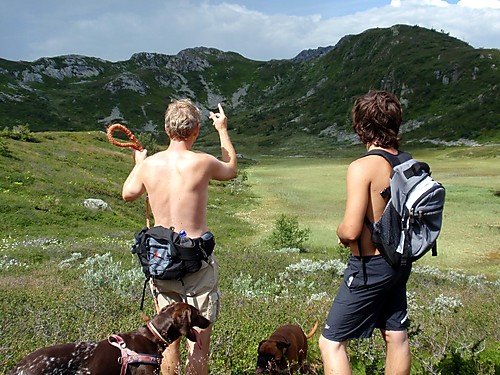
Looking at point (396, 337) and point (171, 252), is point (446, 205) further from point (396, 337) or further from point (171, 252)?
point (171, 252)

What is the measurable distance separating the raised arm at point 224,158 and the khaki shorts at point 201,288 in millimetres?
729

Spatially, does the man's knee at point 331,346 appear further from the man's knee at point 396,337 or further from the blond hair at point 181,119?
the blond hair at point 181,119

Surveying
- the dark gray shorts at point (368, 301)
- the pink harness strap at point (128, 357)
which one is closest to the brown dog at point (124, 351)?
the pink harness strap at point (128, 357)

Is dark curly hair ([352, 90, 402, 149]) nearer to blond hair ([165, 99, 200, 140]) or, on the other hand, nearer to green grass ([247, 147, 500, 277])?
blond hair ([165, 99, 200, 140])

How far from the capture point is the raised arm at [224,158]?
13.1ft

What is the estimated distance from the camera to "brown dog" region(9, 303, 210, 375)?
129 inches

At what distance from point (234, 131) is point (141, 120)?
39605mm

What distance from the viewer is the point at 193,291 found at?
3.94 meters

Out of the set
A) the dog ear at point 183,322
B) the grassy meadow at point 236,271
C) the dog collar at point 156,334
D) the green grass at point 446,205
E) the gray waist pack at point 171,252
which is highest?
the gray waist pack at point 171,252

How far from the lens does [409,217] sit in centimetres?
333

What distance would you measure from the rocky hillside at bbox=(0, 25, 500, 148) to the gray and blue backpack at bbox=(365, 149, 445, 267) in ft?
279

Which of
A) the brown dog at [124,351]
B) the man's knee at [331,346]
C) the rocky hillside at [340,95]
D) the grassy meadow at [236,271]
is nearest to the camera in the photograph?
the brown dog at [124,351]

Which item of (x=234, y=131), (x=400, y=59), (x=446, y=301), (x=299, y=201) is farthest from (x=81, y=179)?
(x=400, y=59)

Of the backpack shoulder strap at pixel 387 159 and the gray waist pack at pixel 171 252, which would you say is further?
the gray waist pack at pixel 171 252
